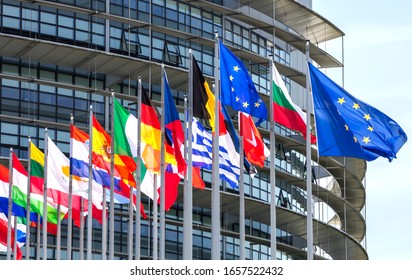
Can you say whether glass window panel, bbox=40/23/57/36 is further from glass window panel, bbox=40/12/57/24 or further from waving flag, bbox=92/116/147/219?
waving flag, bbox=92/116/147/219

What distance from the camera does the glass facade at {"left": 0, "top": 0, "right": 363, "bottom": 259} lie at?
249ft

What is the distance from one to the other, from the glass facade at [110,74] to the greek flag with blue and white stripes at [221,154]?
2140cm

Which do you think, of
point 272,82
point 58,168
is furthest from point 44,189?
point 272,82

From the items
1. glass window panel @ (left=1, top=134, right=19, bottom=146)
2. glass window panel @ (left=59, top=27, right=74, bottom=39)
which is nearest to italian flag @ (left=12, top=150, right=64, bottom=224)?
glass window panel @ (left=1, top=134, right=19, bottom=146)

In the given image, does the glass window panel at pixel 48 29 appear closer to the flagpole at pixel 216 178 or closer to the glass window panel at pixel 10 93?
the glass window panel at pixel 10 93

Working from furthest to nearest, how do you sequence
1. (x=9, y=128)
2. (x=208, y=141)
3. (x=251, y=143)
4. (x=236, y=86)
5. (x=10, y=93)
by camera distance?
(x=10, y=93) → (x=9, y=128) → (x=208, y=141) → (x=251, y=143) → (x=236, y=86)

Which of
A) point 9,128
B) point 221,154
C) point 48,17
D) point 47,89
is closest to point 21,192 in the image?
point 9,128

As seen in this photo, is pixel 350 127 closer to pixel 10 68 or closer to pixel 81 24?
pixel 81 24

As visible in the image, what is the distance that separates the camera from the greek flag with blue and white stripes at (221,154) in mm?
50597

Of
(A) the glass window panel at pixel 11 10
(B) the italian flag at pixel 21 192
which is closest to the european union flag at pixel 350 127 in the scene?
(B) the italian flag at pixel 21 192

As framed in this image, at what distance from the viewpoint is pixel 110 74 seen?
79.4 metres

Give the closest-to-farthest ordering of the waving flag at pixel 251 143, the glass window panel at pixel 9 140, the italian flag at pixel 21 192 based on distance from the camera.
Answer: the waving flag at pixel 251 143 → the italian flag at pixel 21 192 → the glass window panel at pixel 9 140

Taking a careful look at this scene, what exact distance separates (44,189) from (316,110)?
52.3 feet

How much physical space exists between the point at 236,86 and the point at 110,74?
1293 inches
